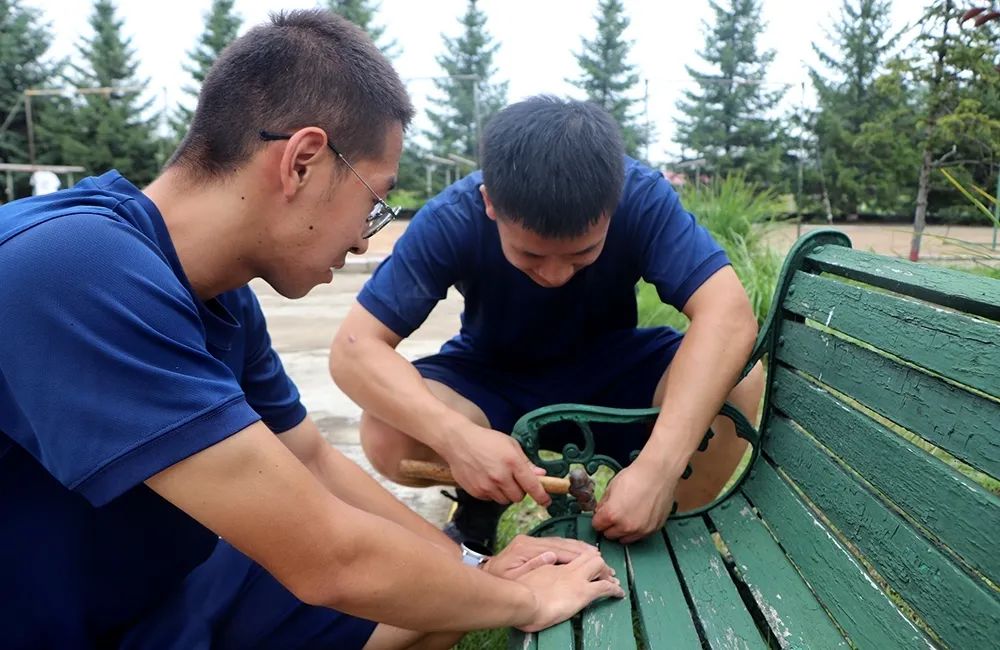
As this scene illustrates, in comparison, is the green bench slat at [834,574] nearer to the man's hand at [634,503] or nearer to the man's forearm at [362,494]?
the man's hand at [634,503]

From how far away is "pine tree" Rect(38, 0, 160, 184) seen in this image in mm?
25719

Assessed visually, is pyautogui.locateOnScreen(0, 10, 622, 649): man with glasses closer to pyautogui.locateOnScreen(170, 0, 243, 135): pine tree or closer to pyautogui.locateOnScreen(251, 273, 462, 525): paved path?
pyautogui.locateOnScreen(251, 273, 462, 525): paved path

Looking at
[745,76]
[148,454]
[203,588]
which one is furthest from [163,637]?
[745,76]

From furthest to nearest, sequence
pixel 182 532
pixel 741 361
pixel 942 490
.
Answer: pixel 741 361 < pixel 182 532 < pixel 942 490

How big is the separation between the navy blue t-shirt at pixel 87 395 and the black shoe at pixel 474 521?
1250 mm

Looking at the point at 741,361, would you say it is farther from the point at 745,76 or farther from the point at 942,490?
the point at 745,76

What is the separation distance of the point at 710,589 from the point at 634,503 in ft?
0.81

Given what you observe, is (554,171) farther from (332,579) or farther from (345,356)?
(332,579)

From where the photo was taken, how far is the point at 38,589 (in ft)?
3.97

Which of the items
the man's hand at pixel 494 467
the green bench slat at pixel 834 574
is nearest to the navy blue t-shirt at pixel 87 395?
the man's hand at pixel 494 467

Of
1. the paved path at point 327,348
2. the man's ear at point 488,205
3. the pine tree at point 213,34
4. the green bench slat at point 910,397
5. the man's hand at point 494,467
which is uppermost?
the pine tree at point 213,34

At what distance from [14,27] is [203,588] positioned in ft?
94.6

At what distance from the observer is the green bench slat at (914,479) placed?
40.1 inches

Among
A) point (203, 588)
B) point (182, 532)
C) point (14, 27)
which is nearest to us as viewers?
point (182, 532)
